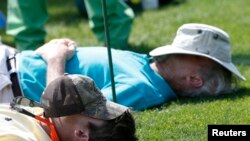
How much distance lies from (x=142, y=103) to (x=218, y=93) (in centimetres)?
43

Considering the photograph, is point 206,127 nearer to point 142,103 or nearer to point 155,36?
point 142,103

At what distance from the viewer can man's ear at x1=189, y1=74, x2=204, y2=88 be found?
13.7 feet

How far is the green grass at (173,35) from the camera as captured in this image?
147 inches

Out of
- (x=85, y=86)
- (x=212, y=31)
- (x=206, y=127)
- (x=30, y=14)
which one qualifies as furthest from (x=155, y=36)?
(x=85, y=86)

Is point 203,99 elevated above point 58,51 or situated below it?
below

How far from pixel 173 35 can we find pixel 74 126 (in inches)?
121

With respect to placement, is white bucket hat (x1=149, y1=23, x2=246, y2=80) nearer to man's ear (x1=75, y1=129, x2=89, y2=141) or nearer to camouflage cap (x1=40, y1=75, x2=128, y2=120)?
camouflage cap (x1=40, y1=75, x2=128, y2=120)

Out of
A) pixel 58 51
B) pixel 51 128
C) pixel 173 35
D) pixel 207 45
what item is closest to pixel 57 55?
pixel 58 51

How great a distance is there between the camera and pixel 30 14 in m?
5.55

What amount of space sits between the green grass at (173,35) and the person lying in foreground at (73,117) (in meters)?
0.60

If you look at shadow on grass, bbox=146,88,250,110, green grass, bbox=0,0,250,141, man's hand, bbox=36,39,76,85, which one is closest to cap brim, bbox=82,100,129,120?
green grass, bbox=0,0,250,141

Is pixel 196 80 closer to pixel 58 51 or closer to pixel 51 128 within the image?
pixel 58 51

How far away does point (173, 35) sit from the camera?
6.02 metres

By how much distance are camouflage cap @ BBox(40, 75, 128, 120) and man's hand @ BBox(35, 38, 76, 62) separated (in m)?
0.88
